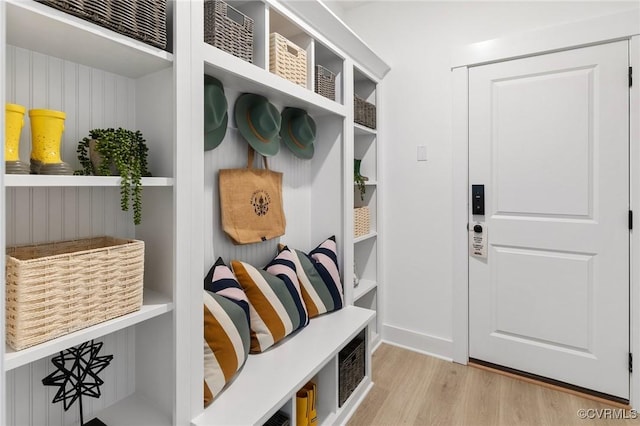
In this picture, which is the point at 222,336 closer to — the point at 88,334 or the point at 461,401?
the point at 88,334

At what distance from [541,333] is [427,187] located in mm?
1181

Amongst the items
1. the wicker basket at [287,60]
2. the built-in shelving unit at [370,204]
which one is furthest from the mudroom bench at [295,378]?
the wicker basket at [287,60]

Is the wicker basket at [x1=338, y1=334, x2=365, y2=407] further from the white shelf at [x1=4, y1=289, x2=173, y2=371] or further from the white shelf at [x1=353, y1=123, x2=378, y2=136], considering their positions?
the white shelf at [x1=353, y1=123, x2=378, y2=136]

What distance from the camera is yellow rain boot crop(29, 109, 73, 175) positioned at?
3.01 feet

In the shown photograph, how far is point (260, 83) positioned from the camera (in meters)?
1.49

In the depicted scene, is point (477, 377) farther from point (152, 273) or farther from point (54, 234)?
point (54, 234)

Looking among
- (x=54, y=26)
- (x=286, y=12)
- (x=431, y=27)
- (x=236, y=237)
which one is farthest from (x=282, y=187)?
(x=431, y=27)

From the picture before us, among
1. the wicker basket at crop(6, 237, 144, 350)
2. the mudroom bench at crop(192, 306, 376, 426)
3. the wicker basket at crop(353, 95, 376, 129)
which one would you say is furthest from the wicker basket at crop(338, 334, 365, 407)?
the wicker basket at crop(353, 95, 376, 129)

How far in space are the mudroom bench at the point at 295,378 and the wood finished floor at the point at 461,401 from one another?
0.50ft

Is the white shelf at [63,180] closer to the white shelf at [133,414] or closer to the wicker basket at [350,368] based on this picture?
the white shelf at [133,414]

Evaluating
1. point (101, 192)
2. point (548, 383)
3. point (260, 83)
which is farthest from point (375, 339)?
point (101, 192)

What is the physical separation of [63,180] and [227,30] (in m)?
0.84

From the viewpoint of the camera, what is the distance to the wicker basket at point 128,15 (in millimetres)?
867

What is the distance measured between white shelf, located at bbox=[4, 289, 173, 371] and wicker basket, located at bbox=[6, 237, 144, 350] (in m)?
0.02
